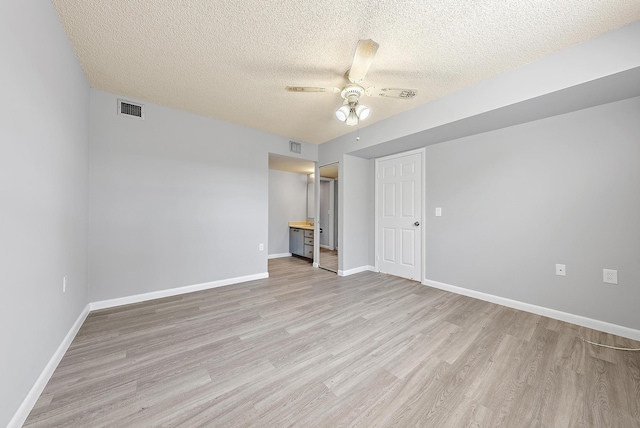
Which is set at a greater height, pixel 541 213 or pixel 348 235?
pixel 541 213

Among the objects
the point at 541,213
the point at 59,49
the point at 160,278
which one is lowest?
the point at 160,278

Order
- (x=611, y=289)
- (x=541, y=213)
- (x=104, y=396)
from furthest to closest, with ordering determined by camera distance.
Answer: (x=541, y=213) → (x=611, y=289) → (x=104, y=396)

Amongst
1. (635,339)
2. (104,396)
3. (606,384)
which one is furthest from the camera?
(635,339)

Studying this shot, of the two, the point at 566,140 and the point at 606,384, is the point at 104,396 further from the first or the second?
the point at 566,140

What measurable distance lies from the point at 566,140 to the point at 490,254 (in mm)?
1456

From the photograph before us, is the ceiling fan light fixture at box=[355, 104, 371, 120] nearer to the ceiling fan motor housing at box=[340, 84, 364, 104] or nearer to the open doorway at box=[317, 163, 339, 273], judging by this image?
the ceiling fan motor housing at box=[340, 84, 364, 104]

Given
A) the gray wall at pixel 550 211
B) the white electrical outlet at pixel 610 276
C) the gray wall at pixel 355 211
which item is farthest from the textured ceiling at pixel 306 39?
the white electrical outlet at pixel 610 276

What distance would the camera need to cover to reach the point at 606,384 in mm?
1479

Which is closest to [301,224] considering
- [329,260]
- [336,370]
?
[329,260]

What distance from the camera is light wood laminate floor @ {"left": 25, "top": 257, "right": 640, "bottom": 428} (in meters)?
1.25

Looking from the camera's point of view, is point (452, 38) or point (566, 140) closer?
point (452, 38)

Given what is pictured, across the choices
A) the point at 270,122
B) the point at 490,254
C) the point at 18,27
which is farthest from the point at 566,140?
the point at 18,27

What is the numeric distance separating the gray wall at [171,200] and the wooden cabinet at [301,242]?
160 centimetres

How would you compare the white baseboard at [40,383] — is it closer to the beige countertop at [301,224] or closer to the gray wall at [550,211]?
the beige countertop at [301,224]
